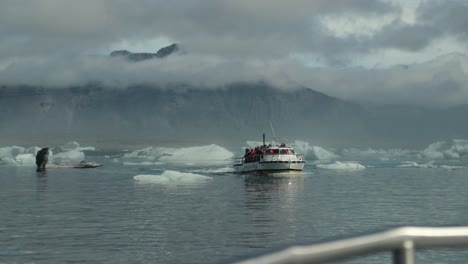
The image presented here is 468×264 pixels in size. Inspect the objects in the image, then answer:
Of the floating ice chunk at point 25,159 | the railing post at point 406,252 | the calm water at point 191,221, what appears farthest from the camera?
the floating ice chunk at point 25,159

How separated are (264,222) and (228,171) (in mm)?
65455

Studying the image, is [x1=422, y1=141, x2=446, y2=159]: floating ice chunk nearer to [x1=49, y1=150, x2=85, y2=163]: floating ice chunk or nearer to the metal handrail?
[x1=49, y1=150, x2=85, y2=163]: floating ice chunk

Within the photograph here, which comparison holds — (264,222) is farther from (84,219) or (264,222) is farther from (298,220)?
(84,219)

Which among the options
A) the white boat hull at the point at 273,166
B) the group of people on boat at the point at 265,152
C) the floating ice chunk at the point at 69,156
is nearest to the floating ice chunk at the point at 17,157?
the floating ice chunk at the point at 69,156

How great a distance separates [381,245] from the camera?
73.2 inches

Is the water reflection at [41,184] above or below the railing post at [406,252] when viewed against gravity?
below

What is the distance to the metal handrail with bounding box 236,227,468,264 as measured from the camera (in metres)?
1.72

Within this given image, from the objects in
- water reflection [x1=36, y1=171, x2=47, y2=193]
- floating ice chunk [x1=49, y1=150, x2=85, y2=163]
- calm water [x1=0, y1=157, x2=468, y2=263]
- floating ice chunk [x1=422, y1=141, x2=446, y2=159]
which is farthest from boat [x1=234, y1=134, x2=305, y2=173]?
floating ice chunk [x1=49, y1=150, x2=85, y2=163]

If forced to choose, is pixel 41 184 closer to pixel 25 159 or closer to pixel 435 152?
pixel 25 159

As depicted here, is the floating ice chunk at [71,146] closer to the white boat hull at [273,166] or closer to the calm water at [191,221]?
the white boat hull at [273,166]

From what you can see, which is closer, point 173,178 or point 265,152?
point 173,178

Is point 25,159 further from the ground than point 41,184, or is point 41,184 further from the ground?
point 25,159

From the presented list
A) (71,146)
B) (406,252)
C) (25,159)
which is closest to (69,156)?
(71,146)

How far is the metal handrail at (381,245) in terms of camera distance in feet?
5.63
